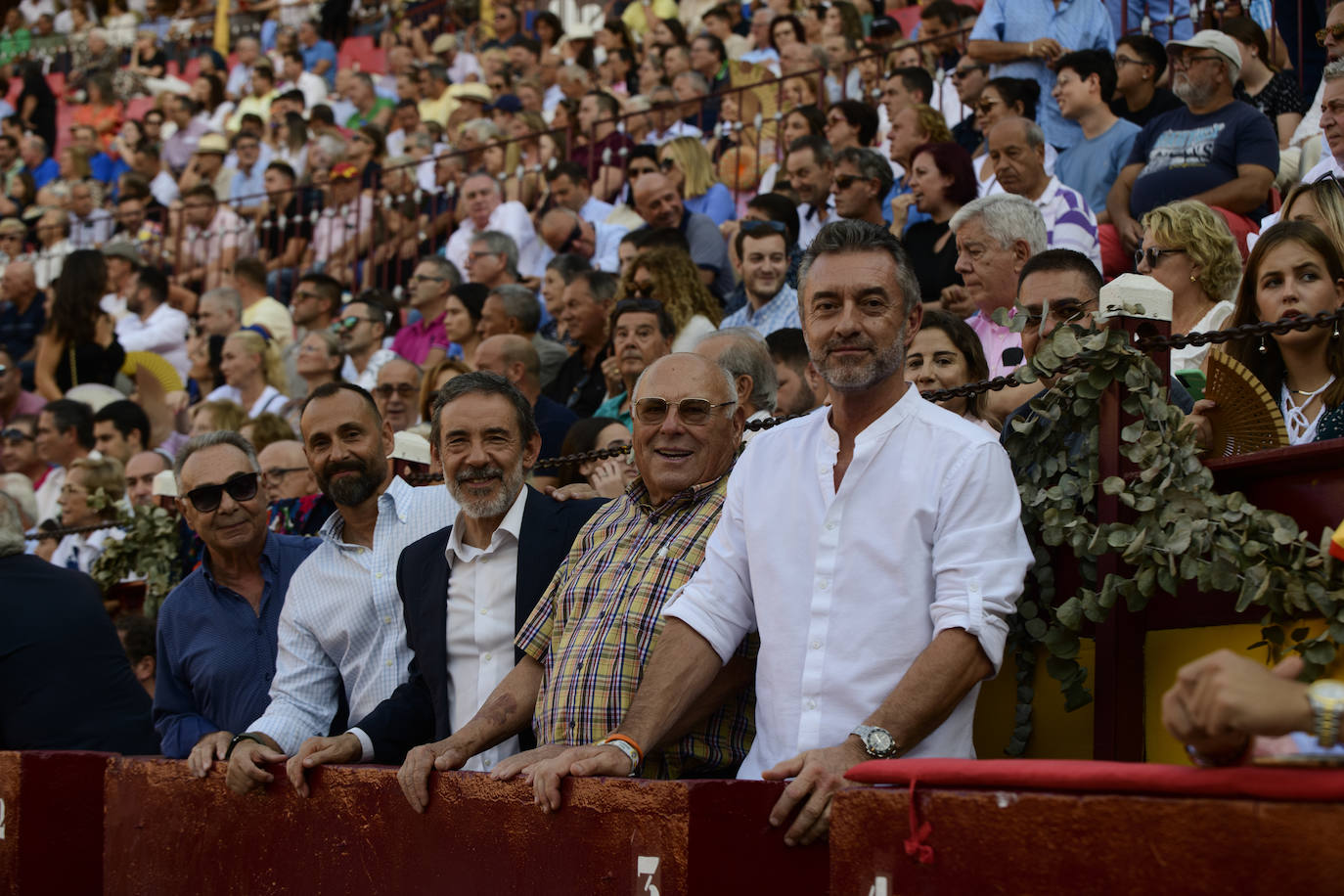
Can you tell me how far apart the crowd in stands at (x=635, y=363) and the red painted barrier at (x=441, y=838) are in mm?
125

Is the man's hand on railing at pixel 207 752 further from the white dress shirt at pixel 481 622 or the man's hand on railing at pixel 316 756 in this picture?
the white dress shirt at pixel 481 622

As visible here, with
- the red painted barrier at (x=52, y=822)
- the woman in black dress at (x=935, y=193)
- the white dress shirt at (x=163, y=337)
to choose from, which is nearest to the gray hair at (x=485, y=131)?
the white dress shirt at (x=163, y=337)

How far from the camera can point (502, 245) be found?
11.3m

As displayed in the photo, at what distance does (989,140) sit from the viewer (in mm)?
A: 7953

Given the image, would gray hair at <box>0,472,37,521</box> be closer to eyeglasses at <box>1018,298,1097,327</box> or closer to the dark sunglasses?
the dark sunglasses

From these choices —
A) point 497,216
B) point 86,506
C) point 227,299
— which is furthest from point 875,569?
point 227,299

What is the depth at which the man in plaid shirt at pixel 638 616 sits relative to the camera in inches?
174

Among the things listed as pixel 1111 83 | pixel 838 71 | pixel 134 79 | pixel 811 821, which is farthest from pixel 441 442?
pixel 134 79

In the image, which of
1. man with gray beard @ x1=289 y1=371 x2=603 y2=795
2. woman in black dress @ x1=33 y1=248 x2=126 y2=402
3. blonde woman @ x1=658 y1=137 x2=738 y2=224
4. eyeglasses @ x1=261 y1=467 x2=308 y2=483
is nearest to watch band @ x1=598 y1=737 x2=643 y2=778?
man with gray beard @ x1=289 y1=371 x2=603 y2=795

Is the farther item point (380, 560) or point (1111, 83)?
point (1111, 83)

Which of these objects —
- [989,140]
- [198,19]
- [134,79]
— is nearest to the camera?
[989,140]

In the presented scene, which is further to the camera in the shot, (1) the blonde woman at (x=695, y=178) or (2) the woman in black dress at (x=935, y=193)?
(1) the blonde woman at (x=695, y=178)

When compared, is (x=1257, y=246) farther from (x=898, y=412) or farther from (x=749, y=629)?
(x=749, y=629)

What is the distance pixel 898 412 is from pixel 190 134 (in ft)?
54.4
